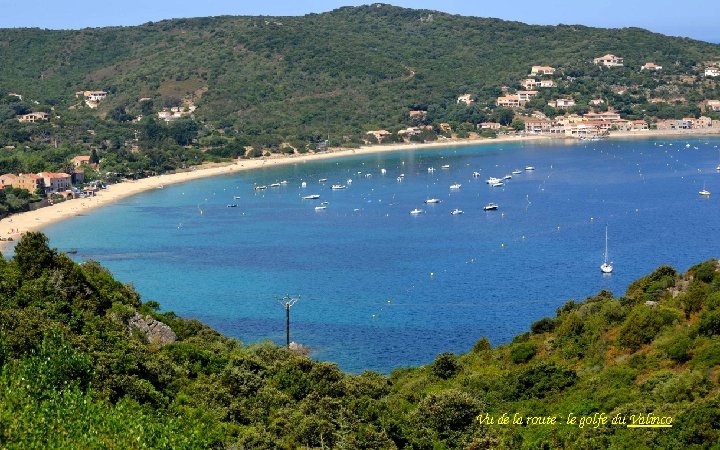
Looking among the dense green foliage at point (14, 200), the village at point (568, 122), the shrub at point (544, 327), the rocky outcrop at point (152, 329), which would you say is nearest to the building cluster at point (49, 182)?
the dense green foliage at point (14, 200)

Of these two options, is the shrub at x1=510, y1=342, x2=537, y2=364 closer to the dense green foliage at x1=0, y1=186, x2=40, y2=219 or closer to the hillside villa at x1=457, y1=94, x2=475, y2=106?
the dense green foliage at x1=0, y1=186, x2=40, y2=219

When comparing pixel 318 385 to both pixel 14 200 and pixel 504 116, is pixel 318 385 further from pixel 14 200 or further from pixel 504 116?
pixel 504 116

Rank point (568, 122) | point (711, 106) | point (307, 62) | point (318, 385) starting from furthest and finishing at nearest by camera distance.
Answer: point (307, 62) → point (711, 106) → point (568, 122) → point (318, 385)

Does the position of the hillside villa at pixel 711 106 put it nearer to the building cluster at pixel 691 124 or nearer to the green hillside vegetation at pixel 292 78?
the green hillside vegetation at pixel 292 78

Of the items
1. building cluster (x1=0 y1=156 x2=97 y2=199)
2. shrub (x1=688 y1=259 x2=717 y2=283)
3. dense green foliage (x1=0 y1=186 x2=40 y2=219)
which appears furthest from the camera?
building cluster (x1=0 y1=156 x2=97 y2=199)

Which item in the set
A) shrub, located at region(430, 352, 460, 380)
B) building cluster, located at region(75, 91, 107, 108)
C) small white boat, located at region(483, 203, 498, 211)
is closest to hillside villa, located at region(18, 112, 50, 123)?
building cluster, located at region(75, 91, 107, 108)

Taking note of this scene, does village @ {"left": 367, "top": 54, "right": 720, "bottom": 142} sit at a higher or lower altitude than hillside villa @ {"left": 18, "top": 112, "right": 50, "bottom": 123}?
lower

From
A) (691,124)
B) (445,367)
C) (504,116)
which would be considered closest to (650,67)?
(691,124)
